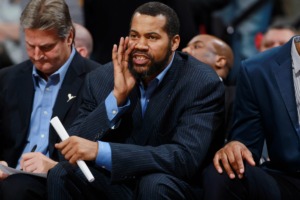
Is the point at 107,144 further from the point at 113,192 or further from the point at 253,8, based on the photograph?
the point at 253,8

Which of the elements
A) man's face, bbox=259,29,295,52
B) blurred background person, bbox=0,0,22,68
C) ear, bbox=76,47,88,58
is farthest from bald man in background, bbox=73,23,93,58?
blurred background person, bbox=0,0,22,68

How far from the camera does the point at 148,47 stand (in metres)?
4.00

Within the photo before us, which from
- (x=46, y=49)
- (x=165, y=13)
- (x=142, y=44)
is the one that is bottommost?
(x=46, y=49)

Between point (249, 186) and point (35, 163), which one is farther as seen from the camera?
point (35, 163)

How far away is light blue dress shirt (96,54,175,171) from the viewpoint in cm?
373

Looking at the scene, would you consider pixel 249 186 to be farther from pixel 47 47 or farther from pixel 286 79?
pixel 47 47

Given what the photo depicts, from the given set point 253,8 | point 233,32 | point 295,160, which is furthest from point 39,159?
point 253,8

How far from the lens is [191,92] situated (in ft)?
13.0

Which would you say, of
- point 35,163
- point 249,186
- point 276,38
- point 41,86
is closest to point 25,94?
point 41,86

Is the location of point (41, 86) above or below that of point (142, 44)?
below

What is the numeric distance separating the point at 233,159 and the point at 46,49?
1.19 meters

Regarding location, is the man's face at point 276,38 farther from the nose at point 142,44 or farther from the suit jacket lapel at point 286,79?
the nose at point 142,44

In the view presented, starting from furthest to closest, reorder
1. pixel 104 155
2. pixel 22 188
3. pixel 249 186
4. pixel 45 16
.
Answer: pixel 45 16 < pixel 22 188 < pixel 104 155 < pixel 249 186

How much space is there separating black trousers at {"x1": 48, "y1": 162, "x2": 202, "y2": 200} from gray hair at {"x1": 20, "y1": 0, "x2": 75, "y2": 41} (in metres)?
0.77
